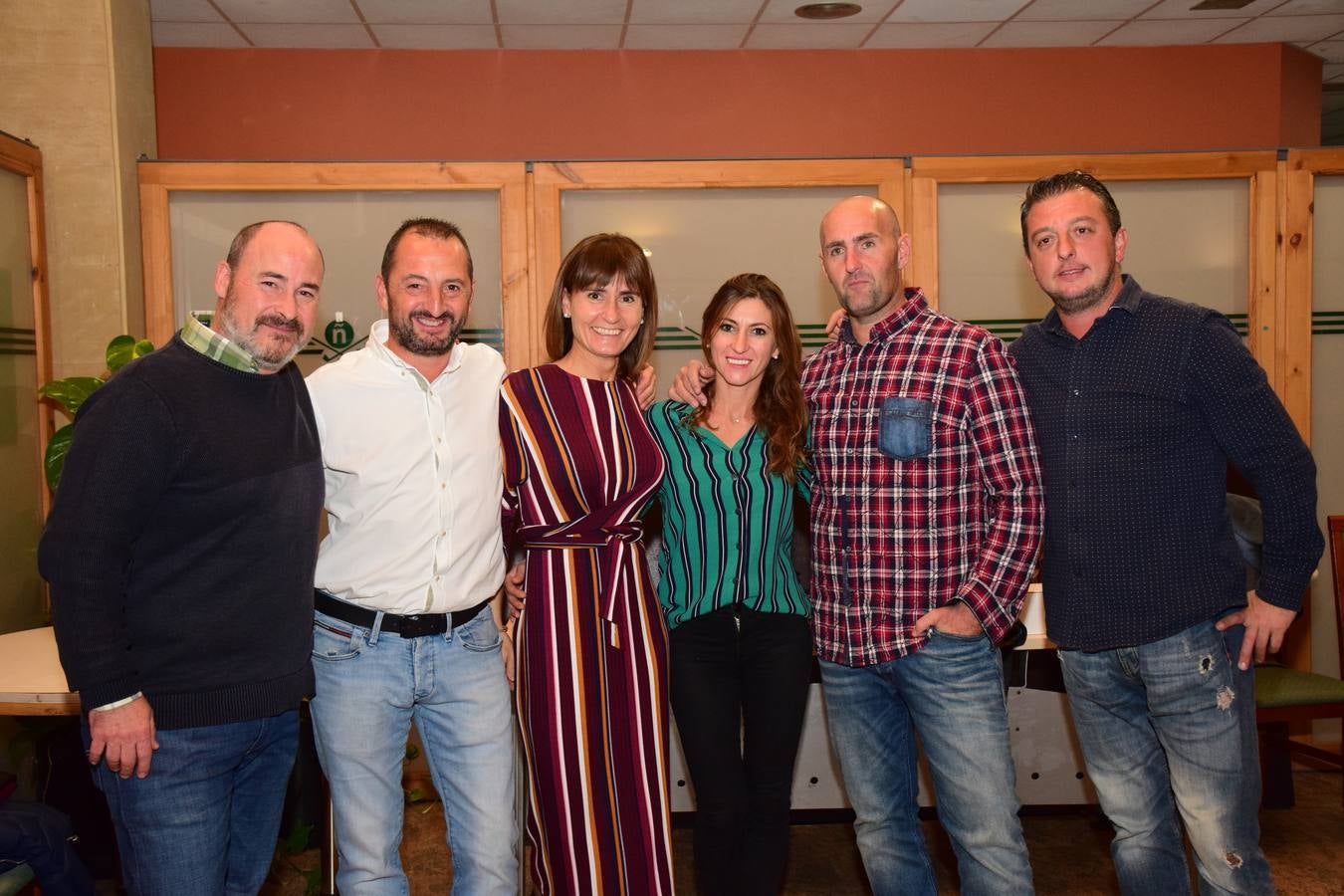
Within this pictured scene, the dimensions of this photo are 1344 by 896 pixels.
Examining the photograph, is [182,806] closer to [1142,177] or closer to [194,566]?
[194,566]

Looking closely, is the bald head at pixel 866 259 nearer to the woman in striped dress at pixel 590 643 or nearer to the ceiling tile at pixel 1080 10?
the woman in striped dress at pixel 590 643

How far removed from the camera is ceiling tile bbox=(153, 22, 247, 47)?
18.3 ft

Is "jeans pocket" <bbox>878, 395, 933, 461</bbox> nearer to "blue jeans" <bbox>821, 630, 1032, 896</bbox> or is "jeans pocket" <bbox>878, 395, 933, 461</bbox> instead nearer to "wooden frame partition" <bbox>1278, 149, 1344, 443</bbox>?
"blue jeans" <bbox>821, 630, 1032, 896</bbox>

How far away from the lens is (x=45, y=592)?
394 centimetres

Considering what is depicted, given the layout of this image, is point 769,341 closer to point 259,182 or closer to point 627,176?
point 627,176

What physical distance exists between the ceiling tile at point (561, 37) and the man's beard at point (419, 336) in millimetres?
3918

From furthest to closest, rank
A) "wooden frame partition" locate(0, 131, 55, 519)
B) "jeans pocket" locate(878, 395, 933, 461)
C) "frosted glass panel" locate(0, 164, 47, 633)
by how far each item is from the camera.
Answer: "wooden frame partition" locate(0, 131, 55, 519) → "frosted glass panel" locate(0, 164, 47, 633) → "jeans pocket" locate(878, 395, 933, 461)

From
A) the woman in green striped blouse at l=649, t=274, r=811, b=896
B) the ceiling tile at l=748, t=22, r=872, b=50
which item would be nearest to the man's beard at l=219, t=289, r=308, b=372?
the woman in green striped blouse at l=649, t=274, r=811, b=896

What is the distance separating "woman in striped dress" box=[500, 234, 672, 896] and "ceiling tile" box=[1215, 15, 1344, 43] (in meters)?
5.33

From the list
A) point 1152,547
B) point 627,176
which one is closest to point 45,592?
point 627,176

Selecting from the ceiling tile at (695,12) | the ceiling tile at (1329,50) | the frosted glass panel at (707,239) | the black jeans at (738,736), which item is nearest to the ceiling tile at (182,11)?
the ceiling tile at (695,12)

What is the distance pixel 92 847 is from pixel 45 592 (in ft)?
3.25

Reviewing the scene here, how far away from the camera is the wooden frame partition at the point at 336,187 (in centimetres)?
427

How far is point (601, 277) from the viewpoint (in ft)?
8.09
